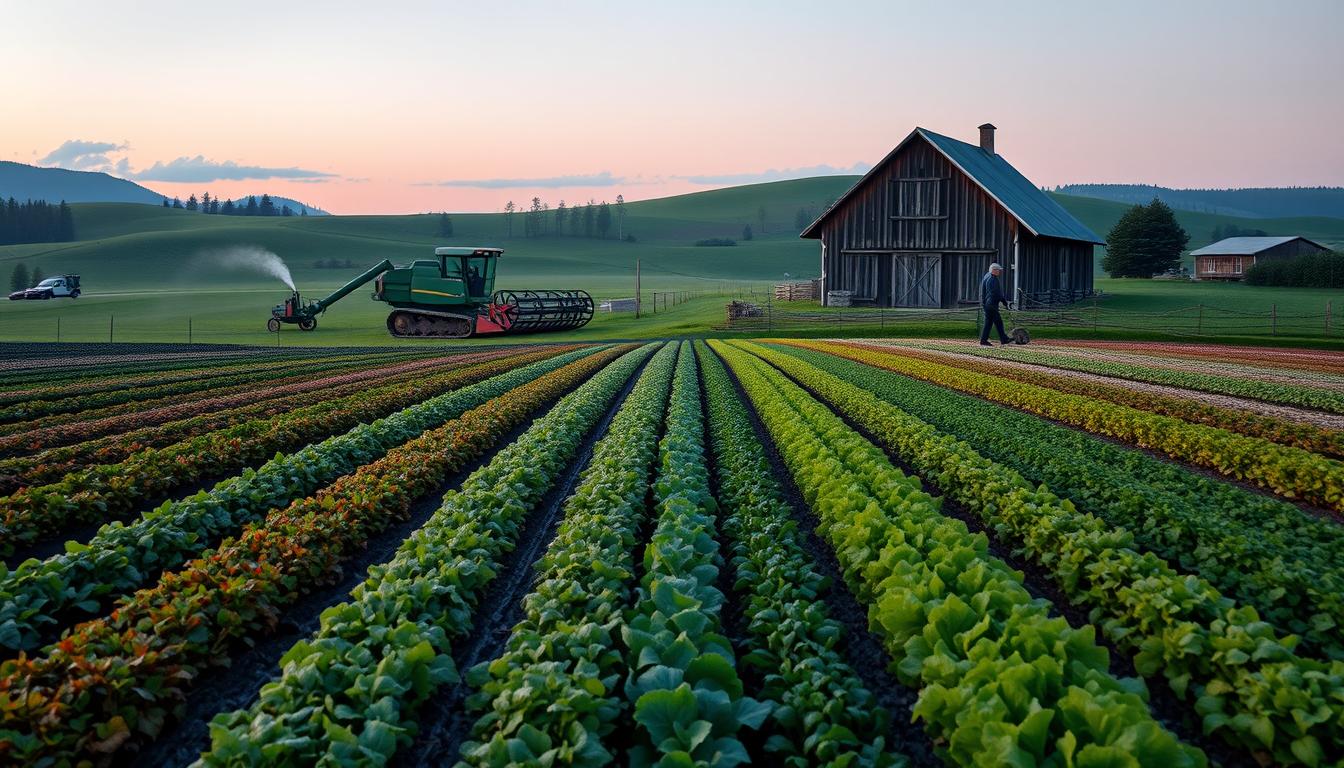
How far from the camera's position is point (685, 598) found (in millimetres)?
5223

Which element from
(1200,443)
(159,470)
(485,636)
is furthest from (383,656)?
(1200,443)

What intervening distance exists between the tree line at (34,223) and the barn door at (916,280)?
16643cm

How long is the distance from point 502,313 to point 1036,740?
4086 cm

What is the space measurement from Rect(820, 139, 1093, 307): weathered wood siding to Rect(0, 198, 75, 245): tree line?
164310 millimetres

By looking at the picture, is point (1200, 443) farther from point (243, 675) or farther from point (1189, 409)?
point (243, 675)

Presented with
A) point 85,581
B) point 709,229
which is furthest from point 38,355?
point 709,229

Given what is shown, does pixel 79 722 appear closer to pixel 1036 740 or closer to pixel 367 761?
pixel 367 761

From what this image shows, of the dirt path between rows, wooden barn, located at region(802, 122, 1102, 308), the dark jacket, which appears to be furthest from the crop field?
wooden barn, located at region(802, 122, 1102, 308)

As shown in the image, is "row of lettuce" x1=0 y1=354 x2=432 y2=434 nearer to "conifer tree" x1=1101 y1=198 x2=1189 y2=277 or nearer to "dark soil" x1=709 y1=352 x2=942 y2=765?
"dark soil" x1=709 y1=352 x2=942 y2=765

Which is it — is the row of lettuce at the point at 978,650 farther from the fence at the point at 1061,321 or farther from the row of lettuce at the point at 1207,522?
the fence at the point at 1061,321

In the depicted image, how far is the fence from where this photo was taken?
36.8 metres

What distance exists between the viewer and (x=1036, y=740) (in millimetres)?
3672

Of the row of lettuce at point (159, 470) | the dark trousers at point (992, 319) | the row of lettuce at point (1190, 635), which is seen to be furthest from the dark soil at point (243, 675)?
the dark trousers at point (992, 319)

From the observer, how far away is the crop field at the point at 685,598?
165 inches
